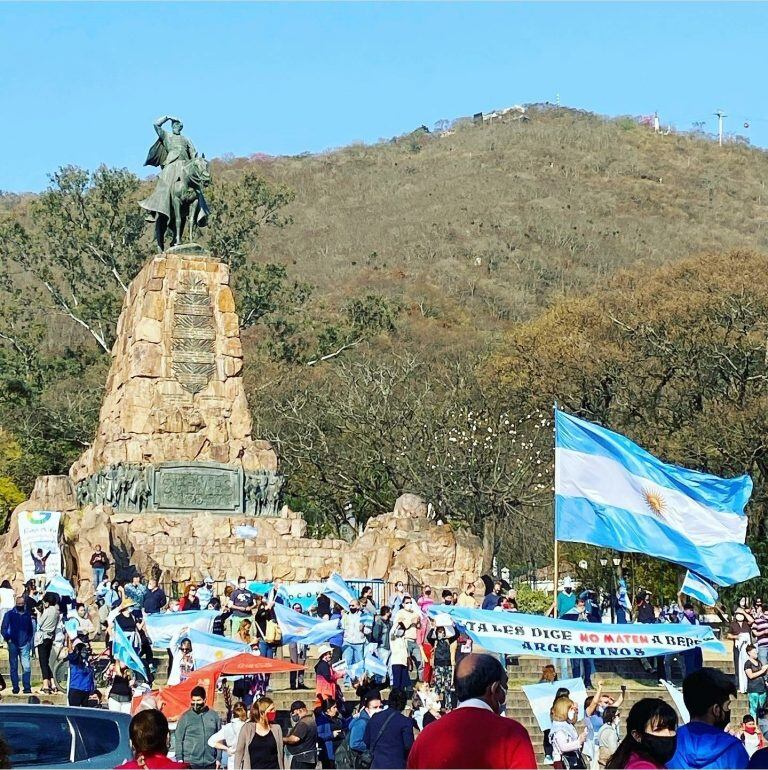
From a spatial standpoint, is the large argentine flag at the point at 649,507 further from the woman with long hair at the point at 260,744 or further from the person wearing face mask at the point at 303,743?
the woman with long hair at the point at 260,744

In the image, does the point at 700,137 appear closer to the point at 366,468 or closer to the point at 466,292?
the point at 466,292

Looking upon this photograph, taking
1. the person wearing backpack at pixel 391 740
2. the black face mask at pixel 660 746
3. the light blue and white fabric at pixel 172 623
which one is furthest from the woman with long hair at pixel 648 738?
the light blue and white fabric at pixel 172 623

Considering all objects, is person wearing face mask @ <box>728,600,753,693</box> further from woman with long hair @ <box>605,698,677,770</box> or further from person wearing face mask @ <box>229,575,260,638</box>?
woman with long hair @ <box>605,698,677,770</box>

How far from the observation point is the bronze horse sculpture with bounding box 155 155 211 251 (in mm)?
30297

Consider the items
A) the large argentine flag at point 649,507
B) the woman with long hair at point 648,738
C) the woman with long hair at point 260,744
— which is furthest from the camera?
the large argentine flag at point 649,507

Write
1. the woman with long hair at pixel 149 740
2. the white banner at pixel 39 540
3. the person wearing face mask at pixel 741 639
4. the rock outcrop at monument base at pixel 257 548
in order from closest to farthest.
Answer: the woman with long hair at pixel 149 740, the person wearing face mask at pixel 741 639, the white banner at pixel 39 540, the rock outcrop at monument base at pixel 257 548

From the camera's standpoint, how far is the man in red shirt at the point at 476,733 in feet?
19.2

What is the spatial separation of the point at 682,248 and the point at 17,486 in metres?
77.6

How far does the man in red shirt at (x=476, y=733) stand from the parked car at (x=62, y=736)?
4.02m

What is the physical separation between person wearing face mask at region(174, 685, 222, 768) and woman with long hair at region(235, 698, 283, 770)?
0.89 m

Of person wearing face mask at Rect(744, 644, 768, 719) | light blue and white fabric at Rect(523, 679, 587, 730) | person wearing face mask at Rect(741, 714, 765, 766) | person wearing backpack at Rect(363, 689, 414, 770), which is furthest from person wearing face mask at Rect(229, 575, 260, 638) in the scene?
person wearing backpack at Rect(363, 689, 414, 770)

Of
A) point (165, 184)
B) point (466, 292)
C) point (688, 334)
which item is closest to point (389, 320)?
point (688, 334)

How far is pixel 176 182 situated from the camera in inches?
1191

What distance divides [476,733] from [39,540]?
65.9 ft
